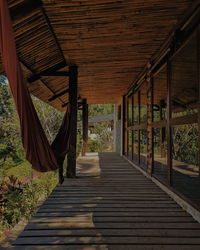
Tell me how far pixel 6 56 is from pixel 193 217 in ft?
8.28

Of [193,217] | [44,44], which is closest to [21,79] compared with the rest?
[44,44]

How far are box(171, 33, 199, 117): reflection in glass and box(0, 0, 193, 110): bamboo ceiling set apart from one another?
57 cm

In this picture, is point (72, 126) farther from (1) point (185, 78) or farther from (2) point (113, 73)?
(1) point (185, 78)

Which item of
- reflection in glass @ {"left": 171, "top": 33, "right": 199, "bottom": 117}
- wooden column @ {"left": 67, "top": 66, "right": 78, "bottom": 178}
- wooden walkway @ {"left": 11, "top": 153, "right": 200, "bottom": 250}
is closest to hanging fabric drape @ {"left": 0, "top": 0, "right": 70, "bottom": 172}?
wooden walkway @ {"left": 11, "top": 153, "right": 200, "bottom": 250}

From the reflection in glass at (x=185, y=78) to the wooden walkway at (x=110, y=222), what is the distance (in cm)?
172

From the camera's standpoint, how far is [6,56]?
1.73 metres

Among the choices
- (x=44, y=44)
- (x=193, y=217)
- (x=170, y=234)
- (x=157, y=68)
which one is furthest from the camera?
(x=157, y=68)

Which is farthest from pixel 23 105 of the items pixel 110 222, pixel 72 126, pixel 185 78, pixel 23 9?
pixel 185 78

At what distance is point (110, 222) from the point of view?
2.42 m

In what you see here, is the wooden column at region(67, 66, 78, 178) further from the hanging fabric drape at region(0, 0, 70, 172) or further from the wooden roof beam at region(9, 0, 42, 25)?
the wooden roof beam at region(9, 0, 42, 25)

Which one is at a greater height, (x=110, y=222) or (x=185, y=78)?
(x=185, y=78)

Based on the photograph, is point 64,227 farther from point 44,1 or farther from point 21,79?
point 44,1

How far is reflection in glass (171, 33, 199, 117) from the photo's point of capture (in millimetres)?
4090

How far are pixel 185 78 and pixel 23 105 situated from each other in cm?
493
